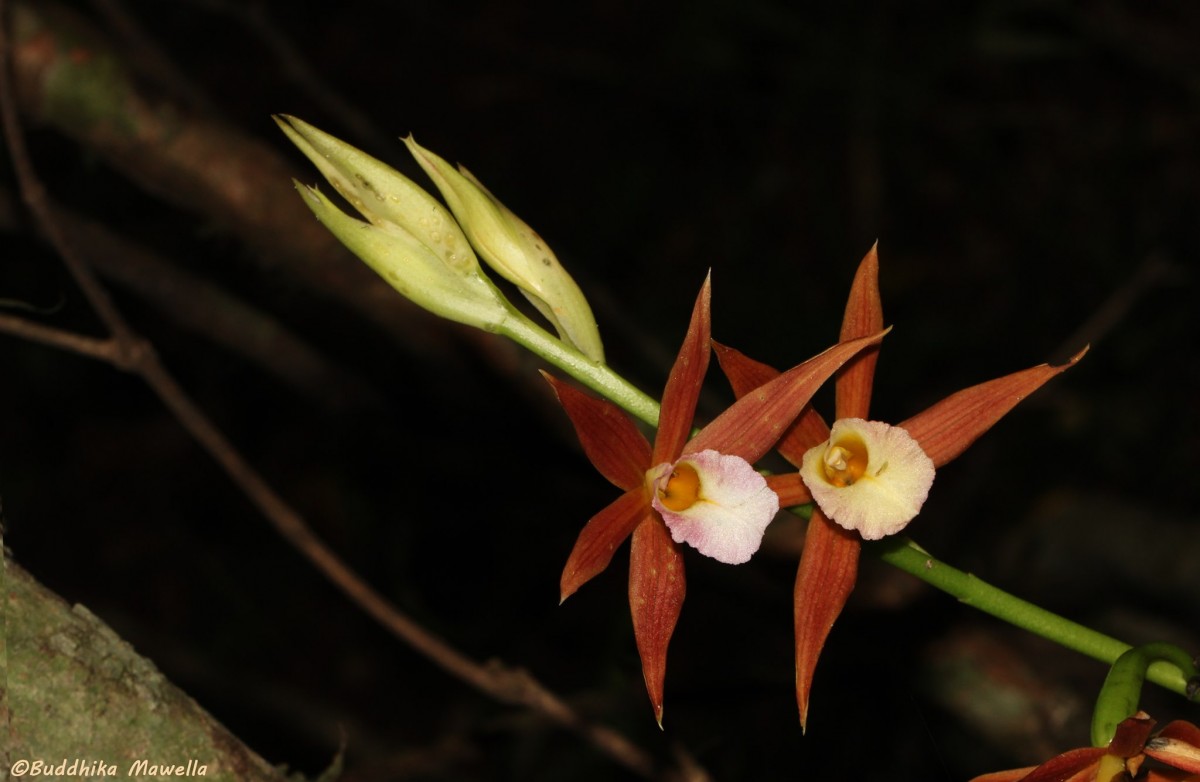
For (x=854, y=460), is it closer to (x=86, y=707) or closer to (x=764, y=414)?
(x=764, y=414)

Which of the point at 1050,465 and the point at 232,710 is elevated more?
the point at 1050,465

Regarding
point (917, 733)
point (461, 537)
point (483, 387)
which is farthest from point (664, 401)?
point (461, 537)

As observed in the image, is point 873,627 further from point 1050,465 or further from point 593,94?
point 593,94

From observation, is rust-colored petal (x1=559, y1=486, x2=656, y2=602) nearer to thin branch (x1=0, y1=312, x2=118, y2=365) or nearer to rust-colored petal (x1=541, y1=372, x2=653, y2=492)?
rust-colored petal (x1=541, y1=372, x2=653, y2=492)

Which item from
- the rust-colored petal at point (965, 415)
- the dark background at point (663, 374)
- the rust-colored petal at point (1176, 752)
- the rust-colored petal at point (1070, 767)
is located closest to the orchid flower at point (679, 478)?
the rust-colored petal at point (965, 415)

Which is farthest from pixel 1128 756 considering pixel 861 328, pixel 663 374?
pixel 663 374
